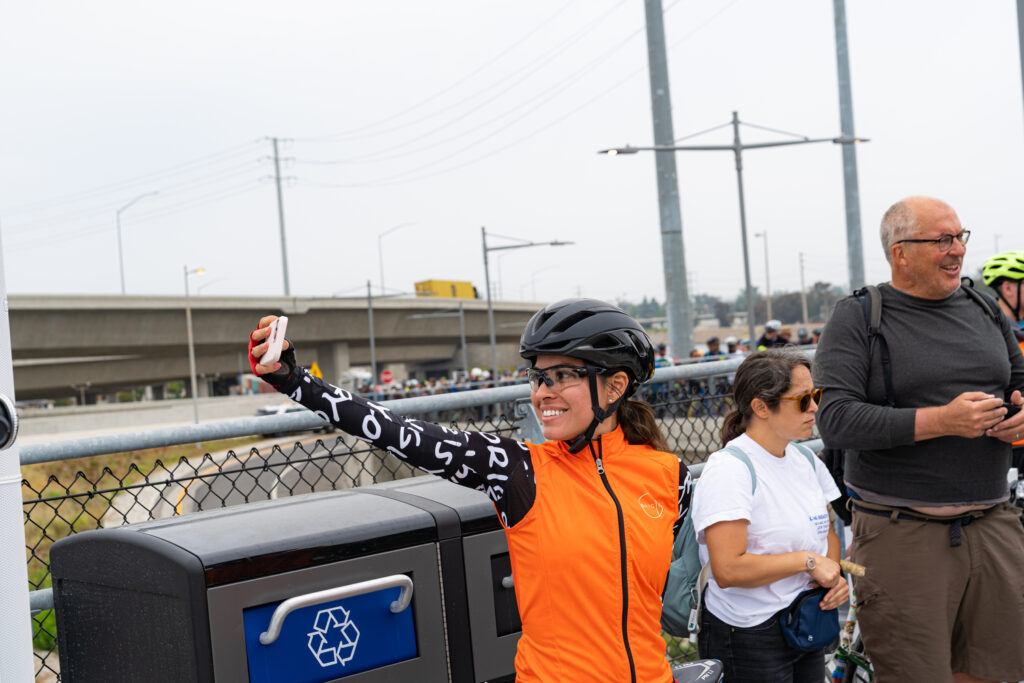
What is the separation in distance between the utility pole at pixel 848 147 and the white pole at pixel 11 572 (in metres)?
18.1

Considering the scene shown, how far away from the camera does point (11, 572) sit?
176 cm

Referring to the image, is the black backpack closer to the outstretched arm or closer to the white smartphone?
the outstretched arm

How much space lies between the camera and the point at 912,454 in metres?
3.25

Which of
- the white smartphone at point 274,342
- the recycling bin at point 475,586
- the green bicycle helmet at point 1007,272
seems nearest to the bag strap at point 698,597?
the recycling bin at point 475,586

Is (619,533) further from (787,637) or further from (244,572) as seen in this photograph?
(787,637)

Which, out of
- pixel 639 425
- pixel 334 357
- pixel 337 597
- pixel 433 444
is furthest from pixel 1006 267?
pixel 334 357

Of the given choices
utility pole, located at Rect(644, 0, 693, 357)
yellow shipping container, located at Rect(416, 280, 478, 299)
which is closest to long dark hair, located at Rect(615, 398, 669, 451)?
utility pole, located at Rect(644, 0, 693, 357)

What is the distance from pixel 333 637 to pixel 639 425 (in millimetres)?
924

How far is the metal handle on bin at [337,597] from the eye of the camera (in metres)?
2.18

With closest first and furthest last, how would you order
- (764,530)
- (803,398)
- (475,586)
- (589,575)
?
(589,575), (475,586), (764,530), (803,398)

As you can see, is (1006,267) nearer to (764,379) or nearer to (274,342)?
(764,379)

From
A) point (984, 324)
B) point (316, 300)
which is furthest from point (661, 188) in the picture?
point (316, 300)

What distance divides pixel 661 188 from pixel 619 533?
11.8m

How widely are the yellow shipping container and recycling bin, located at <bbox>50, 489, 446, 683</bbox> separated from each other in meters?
65.2
